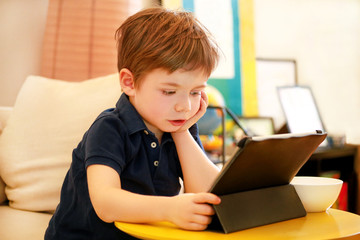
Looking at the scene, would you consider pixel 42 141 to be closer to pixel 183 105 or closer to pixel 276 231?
pixel 183 105

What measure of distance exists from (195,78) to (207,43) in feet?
0.30

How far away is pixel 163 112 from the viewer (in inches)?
34.2

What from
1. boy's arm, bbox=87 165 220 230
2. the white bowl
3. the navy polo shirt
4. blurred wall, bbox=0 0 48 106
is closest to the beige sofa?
the navy polo shirt

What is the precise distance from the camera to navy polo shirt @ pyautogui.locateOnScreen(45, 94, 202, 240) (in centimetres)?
86

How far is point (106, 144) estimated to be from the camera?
827 millimetres

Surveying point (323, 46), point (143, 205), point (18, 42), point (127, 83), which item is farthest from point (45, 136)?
point (323, 46)

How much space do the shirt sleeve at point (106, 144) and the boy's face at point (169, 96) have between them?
3.0 inches

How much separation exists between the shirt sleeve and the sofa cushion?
44 centimetres

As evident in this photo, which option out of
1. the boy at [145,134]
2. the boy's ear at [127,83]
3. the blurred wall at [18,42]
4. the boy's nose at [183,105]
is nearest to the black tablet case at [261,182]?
the boy at [145,134]

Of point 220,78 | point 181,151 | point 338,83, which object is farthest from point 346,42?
point 181,151

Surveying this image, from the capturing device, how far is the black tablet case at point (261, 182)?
0.63m

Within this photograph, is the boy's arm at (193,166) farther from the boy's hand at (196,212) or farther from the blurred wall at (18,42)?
the blurred wall at (18,42)

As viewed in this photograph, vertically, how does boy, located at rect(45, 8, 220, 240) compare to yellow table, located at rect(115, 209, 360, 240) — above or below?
above

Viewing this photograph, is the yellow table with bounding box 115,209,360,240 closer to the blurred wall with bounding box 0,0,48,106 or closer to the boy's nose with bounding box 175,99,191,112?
the boy's nose with bounding box 175,99,191,112
